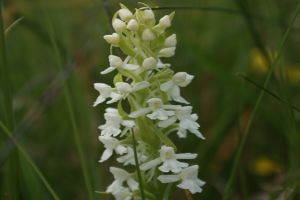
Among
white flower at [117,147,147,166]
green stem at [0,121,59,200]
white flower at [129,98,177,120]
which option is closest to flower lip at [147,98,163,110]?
white flower at [129,98,177,120]

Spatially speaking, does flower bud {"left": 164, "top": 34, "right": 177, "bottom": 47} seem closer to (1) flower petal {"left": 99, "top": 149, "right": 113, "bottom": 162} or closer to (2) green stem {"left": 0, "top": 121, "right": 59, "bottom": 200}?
(1) flower petal {"left": 99, "top": 149, "right": 113, "bottom": 162}

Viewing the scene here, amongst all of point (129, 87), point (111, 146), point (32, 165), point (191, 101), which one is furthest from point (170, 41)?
point (191, 101)

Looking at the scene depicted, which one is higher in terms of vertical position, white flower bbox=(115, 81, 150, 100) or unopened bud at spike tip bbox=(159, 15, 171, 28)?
unopened bud at spike tip bbox=(159, 15, 171, 28)

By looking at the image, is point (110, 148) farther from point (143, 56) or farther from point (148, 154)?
point (143, 56)

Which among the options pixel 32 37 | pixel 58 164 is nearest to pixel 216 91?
pixel 58 164

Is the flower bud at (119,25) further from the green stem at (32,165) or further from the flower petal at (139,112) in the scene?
the green stem at (32,165)

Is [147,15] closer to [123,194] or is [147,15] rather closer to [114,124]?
[114,124]
